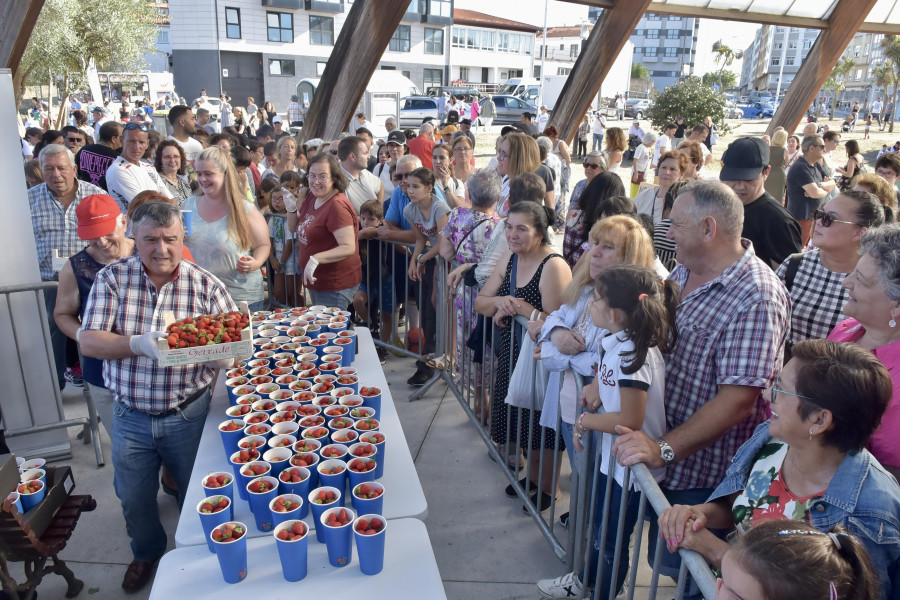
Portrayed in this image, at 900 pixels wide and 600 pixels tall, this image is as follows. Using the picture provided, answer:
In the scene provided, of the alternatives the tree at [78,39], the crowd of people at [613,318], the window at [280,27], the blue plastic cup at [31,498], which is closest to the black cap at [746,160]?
the crowd of people at [613,318]

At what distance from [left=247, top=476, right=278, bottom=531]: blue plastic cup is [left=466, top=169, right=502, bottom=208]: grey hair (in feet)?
9.18

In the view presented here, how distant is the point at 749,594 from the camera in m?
1.35

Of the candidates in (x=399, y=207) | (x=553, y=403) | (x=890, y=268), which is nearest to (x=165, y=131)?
(x=399, y=207)

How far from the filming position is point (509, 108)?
31828 mm

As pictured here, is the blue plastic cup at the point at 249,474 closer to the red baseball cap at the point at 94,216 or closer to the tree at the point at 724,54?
the red baseball cap at the point at 94,216

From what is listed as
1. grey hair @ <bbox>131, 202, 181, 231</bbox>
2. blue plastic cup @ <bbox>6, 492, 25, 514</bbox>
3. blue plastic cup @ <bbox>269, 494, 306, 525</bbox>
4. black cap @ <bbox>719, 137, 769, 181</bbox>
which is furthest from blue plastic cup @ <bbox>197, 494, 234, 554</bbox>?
black cap @ <bbox>719, 137, 769, 181</bbox>

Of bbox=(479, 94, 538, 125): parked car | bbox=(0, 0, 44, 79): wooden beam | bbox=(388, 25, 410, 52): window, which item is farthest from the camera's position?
bbox=(388, 25, 410, 52): window

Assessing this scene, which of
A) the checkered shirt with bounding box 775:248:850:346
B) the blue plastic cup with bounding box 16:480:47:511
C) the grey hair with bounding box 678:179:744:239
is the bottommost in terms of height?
the blue plastic cup with bounding box 16:480:47:511

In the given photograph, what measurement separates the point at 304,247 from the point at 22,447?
2.59 m

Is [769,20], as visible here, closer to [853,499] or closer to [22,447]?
[853,499]

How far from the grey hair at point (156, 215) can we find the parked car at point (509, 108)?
30.1 metres

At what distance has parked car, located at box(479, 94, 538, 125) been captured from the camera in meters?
31.6

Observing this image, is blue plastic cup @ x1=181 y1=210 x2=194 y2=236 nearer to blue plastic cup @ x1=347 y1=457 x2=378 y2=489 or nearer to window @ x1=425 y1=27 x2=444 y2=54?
blue plastic cup @ x1=347 y1=457 x2=378 y2=489

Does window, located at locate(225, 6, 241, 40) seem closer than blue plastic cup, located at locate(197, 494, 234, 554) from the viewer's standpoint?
No
